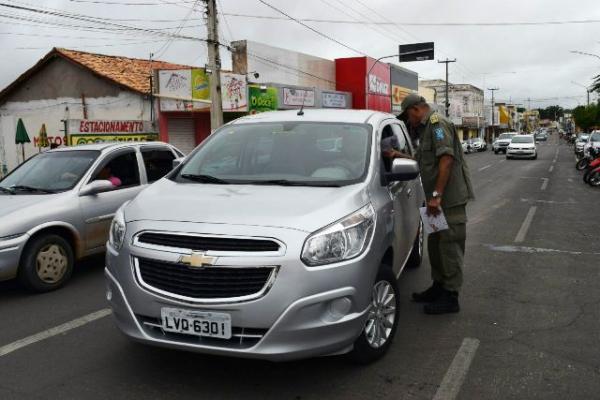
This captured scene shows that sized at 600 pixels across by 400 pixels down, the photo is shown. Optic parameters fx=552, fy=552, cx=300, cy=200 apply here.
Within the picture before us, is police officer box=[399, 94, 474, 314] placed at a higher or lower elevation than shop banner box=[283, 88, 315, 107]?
lower

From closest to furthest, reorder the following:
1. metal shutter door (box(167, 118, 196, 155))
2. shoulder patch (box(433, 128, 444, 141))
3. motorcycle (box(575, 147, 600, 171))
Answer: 1. shoulder patch (box(433, 128, 444, 141))
2. motorcycle (box(575, 147, 600, 171))
3. metal shutter door (box(167, 118, 196, 155))

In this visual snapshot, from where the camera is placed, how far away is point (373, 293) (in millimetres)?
3668

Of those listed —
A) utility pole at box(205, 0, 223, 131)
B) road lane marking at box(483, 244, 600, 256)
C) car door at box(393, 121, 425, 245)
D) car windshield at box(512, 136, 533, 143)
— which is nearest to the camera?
car door at box(393, 121, 425, 245)

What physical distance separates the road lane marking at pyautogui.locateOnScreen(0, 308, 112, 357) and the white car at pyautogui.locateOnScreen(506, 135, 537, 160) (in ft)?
105

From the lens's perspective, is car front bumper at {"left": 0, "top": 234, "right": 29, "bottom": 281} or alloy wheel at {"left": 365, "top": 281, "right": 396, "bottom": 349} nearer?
alloy wheel at {"left": 365, "top": 281, "right": 396, "bottom": 349}

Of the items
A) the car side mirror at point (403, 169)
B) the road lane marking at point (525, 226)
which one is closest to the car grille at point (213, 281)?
the car side mirror at point (403, 169)

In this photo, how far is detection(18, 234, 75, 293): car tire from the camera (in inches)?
223

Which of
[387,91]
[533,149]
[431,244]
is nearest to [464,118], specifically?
[387,91]

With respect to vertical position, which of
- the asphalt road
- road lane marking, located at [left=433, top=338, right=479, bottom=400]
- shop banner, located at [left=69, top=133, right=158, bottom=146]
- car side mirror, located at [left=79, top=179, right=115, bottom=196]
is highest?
shop banner, located at [left=69, top=133, right=158, bottom=146]

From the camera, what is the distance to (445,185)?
4.82 metres

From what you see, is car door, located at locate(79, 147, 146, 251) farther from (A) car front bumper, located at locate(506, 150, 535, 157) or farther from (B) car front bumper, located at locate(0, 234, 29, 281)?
(A) car front bumper, located at locate(506, 150, 535, 157)

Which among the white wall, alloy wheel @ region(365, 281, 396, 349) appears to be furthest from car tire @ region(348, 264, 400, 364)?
the white wall

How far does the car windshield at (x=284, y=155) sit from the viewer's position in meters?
4.20

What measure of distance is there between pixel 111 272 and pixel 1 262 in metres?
2.44
